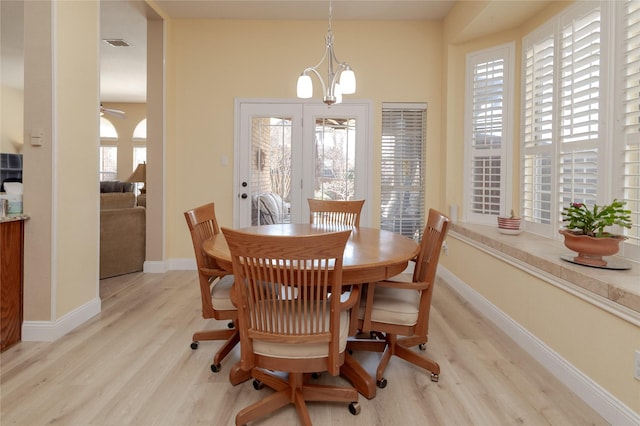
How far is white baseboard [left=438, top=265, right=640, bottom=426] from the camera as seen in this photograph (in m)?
1.65

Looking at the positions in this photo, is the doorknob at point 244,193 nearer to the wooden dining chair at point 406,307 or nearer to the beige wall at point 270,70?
the beige wall at point 270,70

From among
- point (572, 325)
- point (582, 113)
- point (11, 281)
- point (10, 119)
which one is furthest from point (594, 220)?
point (10, 119)

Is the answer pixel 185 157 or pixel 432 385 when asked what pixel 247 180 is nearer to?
pixel 185 157

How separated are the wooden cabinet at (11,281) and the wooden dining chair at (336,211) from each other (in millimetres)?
2039

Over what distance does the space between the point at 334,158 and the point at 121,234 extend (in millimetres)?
2499

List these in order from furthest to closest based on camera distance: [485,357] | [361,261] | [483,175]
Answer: [483,175]
[485,357]
[361,261]

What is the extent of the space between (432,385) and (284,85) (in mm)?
3467

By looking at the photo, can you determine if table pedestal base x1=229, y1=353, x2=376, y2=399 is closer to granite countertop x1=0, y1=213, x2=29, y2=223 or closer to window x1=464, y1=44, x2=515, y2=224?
granite countertop x1=0, y1=213, x2=29, y2=223

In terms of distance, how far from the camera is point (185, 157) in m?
4.33

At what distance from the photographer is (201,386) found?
6.31ft

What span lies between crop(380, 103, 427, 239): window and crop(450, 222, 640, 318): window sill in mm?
944

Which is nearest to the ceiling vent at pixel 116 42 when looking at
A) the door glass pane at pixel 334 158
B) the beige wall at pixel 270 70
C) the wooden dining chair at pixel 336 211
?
the beige wall at pixel 270 70

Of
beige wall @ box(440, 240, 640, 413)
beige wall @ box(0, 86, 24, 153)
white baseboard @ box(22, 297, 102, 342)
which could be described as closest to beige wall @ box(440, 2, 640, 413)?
beige wall @ box(440, 240, 640, 413)

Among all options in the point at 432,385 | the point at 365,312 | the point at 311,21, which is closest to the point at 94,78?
the point at 311,21
